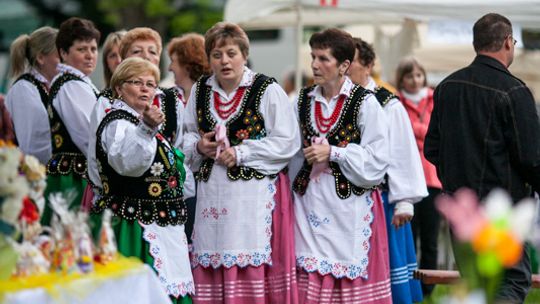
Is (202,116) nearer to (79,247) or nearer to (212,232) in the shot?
(212,232)

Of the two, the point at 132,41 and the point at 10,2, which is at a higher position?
the point at 10,2

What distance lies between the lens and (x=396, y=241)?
661cm

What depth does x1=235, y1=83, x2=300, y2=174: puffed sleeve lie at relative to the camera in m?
5.77

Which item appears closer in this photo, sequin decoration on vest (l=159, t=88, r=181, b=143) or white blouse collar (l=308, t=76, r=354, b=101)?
sequin decoration on vest (l=159, t=88, r=181, b=143)

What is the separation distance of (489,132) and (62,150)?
7.62 ft

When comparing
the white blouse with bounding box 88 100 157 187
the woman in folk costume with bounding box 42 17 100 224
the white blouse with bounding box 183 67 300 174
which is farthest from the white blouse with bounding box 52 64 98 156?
the white blouse with bounding box 88 100 157 187

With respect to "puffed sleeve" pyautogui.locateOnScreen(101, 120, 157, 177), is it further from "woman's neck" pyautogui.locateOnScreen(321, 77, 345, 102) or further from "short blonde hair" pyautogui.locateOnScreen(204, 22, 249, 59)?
"woman's neck" pyautogui.locateOnScreen(321, 77, 345, 102)

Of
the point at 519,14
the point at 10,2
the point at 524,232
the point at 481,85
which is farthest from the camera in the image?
the point at 10,2

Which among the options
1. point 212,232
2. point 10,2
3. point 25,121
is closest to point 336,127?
point 212,232

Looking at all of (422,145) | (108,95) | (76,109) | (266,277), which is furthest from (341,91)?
(422,145)

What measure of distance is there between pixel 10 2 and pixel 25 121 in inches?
709

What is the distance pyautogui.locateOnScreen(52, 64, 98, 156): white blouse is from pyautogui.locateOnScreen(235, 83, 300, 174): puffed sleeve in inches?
34.8

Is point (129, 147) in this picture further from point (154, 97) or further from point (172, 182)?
point (154, 97)

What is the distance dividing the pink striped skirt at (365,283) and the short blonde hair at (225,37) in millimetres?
1110
